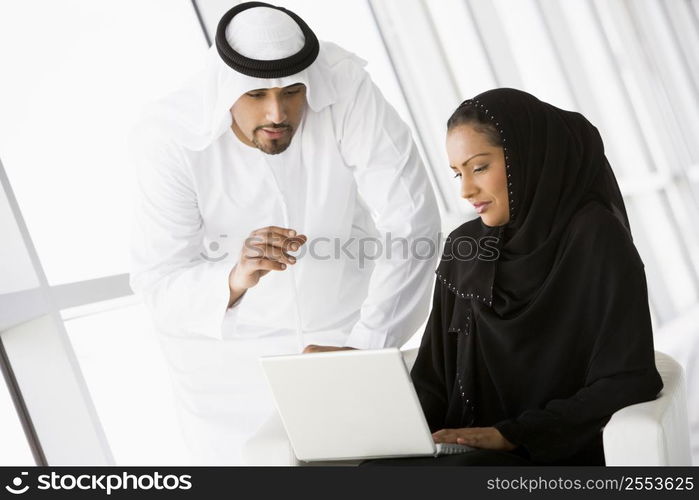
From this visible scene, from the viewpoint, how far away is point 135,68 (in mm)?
3197

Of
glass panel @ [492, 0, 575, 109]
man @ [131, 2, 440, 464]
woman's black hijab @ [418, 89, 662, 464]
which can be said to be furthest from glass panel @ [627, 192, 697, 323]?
woman's black hijab @ [418, 89, 662, 464]

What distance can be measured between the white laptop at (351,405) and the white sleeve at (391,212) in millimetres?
814

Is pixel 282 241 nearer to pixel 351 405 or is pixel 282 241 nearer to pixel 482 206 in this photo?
pixel 482 206

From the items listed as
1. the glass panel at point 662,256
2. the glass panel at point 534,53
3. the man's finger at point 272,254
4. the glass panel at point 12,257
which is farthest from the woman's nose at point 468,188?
the glass panel at point 662,256

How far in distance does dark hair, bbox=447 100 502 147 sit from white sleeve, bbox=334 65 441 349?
70 centimetres

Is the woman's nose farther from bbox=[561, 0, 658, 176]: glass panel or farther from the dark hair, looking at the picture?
bbox=[561, 0, 658, 176]: glass panel

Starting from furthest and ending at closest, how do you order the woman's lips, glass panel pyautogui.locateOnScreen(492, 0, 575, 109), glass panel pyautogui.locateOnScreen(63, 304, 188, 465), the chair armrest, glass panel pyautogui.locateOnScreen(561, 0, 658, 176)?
glass panel pyautogui.locateOnScreen(561, 0, 658, 176)
glass panel pyautogui.locateOnScreen(492, 0, 575, 109)
glass panel pyautogui.locateOnScreen(63, 304, 188, 465)
the woman's lips
the chair armrest

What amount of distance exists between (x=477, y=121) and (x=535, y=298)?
42 cm

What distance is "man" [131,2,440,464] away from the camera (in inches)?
104

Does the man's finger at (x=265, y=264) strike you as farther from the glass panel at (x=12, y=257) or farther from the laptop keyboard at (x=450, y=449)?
the laptop keyboard at (x=450, y=449)

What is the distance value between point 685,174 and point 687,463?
384 centimetres

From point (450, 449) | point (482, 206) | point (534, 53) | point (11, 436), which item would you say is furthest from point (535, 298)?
point (534, 53)

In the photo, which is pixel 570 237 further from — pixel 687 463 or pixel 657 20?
pixel 657 20

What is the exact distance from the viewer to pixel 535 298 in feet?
6.49
